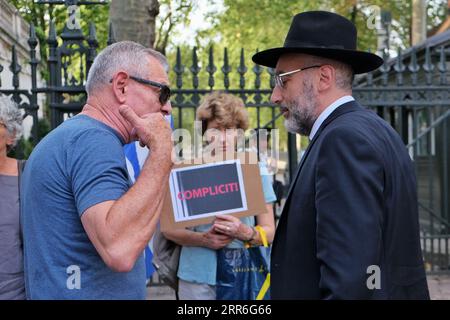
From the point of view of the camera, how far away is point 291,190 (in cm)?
259

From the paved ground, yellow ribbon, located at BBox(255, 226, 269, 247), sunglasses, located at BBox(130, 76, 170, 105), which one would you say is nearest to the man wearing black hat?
sunglasses, located at BBox(130, 76, 170, 105)

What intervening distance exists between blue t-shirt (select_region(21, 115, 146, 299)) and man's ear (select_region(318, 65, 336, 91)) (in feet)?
2.83

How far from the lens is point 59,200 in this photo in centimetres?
228

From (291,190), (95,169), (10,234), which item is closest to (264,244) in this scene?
(10,234)

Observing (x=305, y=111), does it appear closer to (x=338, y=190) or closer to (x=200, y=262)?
(x=338, y=190)

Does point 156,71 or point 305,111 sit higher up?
point 156,71

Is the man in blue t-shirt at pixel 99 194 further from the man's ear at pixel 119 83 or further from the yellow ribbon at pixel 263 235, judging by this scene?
the yellow ribbon at pixel 263 235

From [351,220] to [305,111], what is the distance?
62cm

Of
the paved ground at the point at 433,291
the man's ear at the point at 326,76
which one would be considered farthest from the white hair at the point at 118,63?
the paved ground at the point at 433,291

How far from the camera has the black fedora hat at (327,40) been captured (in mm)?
2611

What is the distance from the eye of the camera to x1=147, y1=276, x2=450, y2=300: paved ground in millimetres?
7637

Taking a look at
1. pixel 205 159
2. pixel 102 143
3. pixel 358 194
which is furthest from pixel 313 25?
pixel 205 159

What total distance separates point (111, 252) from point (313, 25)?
4.15ft
